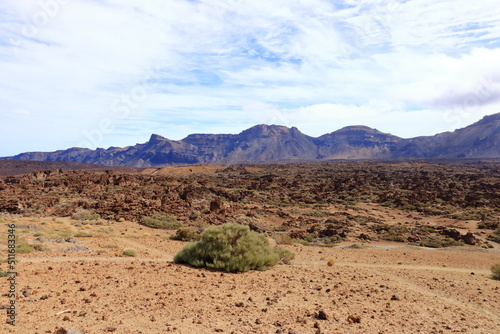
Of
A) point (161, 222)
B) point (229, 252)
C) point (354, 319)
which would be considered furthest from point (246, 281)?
point (161, 222)

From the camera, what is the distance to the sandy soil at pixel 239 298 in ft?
18.6

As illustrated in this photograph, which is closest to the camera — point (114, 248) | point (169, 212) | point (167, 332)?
point (167, 332)

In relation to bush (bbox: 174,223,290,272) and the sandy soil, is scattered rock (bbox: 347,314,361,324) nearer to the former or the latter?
the sandy soil

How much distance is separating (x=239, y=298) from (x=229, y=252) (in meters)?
2.67

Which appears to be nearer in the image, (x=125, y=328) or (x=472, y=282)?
(x=125, y=328)

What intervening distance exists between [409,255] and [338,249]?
3.17 metres

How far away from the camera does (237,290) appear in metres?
7.61

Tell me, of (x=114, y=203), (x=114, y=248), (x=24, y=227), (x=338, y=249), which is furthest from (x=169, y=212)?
(x=338, y=249)

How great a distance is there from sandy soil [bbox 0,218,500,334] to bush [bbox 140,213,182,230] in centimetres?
985

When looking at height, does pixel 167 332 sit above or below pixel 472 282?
above

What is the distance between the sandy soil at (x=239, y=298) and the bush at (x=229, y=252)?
397mm

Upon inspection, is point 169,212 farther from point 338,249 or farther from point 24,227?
point 338,249

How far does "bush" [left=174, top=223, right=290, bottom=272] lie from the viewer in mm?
9562

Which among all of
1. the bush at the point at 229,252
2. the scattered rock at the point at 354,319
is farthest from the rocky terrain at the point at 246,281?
the bush at the point at 229,252
